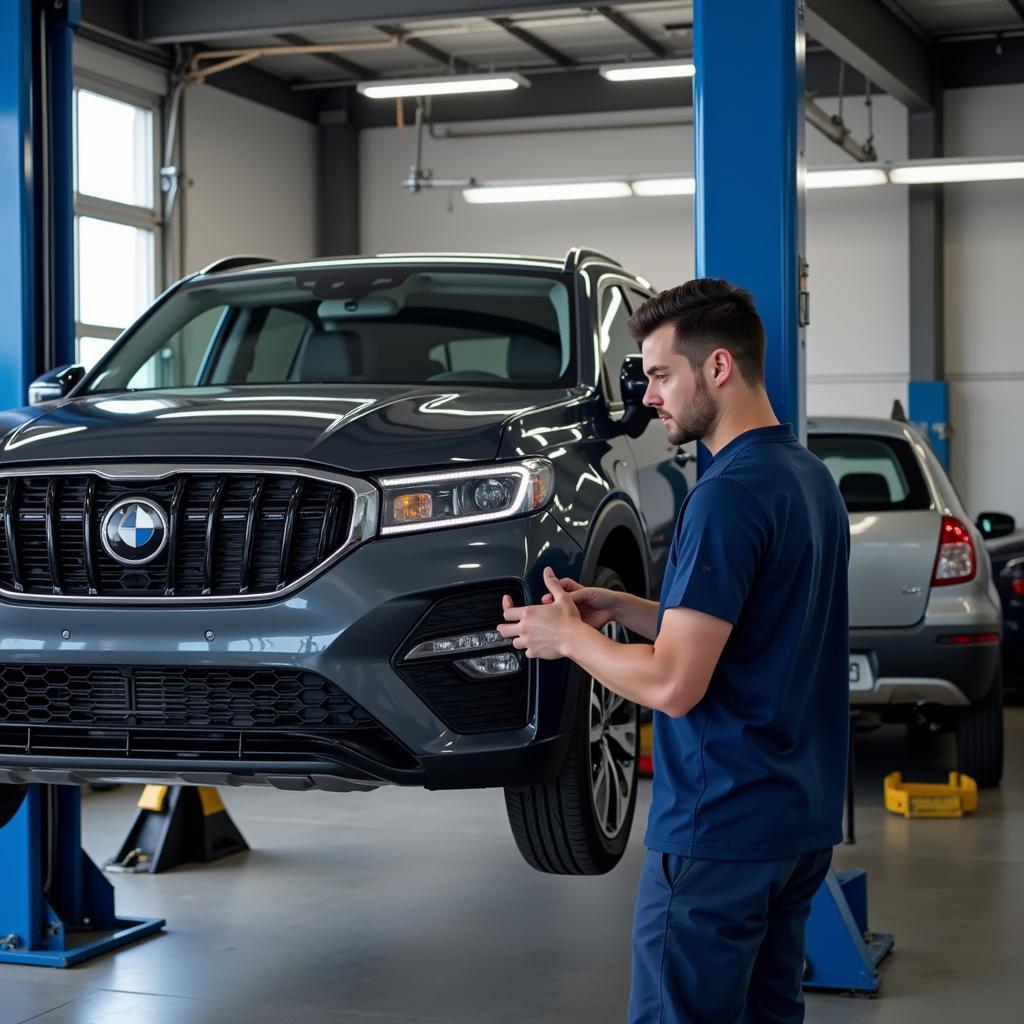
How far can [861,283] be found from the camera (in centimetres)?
1555

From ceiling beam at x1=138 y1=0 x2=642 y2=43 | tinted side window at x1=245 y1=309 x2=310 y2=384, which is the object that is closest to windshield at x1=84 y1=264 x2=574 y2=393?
tinted side window at x1=245 y1=309 x2=310 y2=384

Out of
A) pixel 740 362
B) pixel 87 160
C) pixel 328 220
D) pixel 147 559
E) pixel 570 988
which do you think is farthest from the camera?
pixel 328 220

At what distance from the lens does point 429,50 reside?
15.7 metres

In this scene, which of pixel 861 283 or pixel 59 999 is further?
pixel 861 283

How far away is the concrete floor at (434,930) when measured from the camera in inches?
164

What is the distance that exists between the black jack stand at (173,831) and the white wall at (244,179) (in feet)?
30.4

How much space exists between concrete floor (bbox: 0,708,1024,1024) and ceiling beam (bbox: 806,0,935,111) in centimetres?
714

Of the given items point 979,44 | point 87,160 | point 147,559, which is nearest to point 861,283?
point 979,44

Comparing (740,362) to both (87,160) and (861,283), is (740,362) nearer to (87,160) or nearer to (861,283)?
(87,160)

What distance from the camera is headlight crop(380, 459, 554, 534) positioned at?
10.8ft

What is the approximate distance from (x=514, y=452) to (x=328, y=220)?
1397 centimetres

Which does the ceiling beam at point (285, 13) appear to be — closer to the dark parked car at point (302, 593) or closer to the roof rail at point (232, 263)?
the roof rail at point (232, 263)

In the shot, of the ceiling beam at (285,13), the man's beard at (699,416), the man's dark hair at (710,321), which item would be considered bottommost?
the man's beard at (699,416)

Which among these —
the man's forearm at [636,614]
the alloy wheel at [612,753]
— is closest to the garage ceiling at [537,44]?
the alloy wheel at [612,753]
